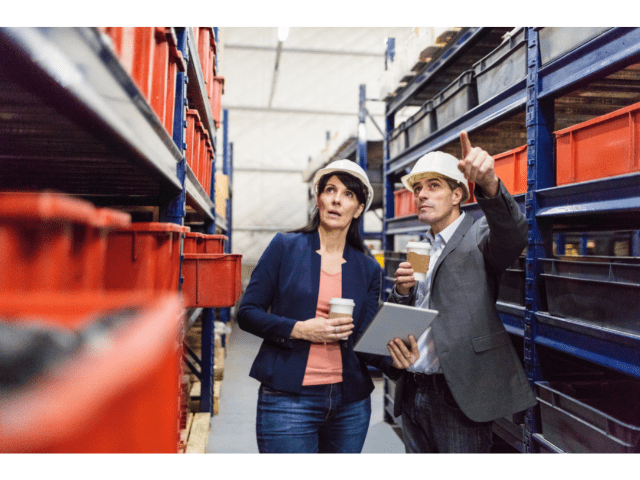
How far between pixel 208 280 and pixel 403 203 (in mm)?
2455

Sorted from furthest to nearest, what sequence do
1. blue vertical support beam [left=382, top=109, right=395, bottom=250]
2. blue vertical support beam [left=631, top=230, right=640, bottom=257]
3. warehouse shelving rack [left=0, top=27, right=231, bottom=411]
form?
blue vertical support beam [left=631, top=230, right=640, bottom=257] < blue vertical support beam [left=382, top=109, right=395, bottom=250] < warehouse shelving rack [left=0, top=27, right=231, bottom=411]

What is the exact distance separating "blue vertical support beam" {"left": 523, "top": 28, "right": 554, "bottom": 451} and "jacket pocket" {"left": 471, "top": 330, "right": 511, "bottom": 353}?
1.63 feet

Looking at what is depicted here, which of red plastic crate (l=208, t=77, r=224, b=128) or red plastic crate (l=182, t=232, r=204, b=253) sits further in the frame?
red plastic crate (l=208, t=77, r=224, b=128)

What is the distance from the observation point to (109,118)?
74cm

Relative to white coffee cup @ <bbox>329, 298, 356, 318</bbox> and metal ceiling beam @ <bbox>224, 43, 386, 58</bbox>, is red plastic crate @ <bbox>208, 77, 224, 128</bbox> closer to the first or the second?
white coffee cup @ <bbox>329, 298, 356, 318</bbox>

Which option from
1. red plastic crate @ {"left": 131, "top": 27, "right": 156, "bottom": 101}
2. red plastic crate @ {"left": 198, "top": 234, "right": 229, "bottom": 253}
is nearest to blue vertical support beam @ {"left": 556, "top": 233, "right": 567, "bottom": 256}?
red plastic crate @ {"left": 198, "top": 234, "right": 229, "bottom": 253}

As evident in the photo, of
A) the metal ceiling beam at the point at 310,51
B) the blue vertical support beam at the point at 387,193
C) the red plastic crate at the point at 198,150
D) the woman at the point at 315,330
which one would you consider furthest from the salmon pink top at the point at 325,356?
the metal ceiling beam at the point at 310,51

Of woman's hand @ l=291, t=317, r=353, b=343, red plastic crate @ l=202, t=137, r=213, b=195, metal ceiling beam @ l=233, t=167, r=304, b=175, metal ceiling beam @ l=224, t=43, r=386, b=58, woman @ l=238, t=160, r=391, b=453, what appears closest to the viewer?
woman's hand @ l=291, t=317, r=353, b=343

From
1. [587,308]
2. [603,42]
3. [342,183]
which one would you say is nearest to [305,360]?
[342,183]

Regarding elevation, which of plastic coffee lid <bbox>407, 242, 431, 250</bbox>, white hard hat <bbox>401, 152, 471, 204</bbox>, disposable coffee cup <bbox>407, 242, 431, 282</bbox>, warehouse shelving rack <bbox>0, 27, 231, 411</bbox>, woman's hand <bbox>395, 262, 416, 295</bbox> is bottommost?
woman's hand <bbox>395, 262, 416, 295</bbox>

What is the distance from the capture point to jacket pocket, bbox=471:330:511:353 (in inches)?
61.3
